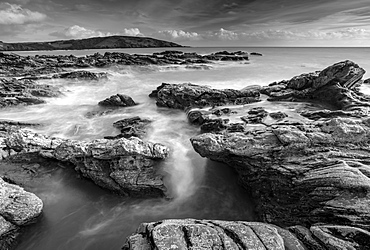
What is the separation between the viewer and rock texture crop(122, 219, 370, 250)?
5.57m

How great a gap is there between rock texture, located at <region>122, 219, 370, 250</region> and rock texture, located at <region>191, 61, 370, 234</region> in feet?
1.19

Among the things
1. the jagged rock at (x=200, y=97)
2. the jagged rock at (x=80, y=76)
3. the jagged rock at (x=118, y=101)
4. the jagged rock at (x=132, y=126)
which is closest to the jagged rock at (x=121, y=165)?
the jagged rock at (x=132, y=126)

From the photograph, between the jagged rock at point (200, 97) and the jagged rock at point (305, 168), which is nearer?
the jagged rock at point (305, 168)

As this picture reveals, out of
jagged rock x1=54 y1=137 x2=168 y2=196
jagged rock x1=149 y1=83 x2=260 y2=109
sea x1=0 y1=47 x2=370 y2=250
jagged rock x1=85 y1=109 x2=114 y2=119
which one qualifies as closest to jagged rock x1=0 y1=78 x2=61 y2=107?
jagged rock x1=85 y1=109 x2=114 y2=119

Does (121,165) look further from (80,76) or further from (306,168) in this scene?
(80,76)

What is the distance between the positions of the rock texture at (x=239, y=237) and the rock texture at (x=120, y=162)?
444cm

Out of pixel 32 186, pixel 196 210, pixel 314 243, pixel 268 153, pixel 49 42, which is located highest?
pixel 49 42

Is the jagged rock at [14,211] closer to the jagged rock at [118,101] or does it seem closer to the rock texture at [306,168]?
the rock texture at [306,168]

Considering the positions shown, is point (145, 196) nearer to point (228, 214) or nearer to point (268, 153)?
point (228, 214)

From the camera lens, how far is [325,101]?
2002 cm

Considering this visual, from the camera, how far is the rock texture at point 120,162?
10773 mm

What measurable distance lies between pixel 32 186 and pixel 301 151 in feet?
42.6

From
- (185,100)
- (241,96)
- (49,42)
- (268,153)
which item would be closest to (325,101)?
(241,96)

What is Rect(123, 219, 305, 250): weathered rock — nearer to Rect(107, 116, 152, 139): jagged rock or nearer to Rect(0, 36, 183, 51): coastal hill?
Rect(107, 116, 152, 139): jagged rock
